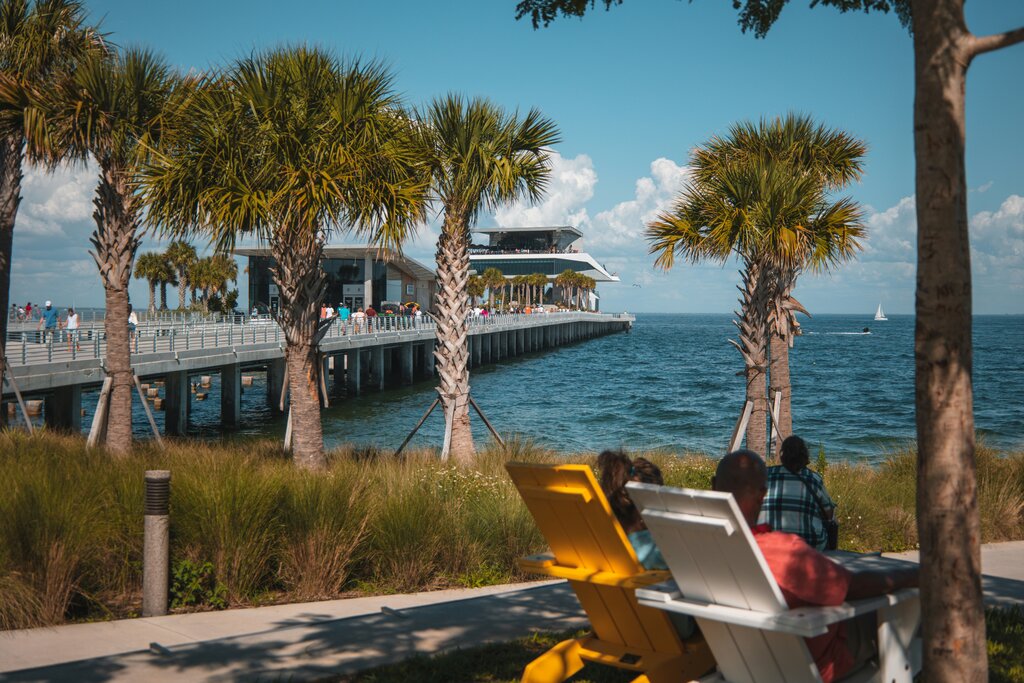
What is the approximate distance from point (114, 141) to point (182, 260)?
205 feet

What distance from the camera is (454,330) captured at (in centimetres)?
1334

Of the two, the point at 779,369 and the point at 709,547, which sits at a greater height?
the point at 779,369

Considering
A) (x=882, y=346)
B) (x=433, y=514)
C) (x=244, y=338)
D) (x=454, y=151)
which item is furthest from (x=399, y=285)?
(x=433, y=514)

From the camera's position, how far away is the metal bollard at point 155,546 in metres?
5.99

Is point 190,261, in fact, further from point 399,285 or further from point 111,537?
point 111,537

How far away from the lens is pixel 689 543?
3.54 metres

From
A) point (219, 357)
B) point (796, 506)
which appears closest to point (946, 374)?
point (796, 506)

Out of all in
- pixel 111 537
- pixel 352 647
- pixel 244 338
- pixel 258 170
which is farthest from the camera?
pixel 244 338

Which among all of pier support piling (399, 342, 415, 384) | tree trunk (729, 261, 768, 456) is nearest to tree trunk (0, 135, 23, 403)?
tree trunk (729, 261, 768, 456)

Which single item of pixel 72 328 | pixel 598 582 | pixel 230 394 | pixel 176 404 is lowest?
pixel 176 404

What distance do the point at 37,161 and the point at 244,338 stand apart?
68.1 ft

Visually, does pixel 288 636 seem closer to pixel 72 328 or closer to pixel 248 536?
pixel 248 536

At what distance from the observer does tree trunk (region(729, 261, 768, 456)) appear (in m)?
12.1

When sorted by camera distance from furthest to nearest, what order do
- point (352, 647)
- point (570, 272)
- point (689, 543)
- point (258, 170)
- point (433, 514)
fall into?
point (570, 272)
point (258, 170)
point (433, 514)
point (352, 647)
point (689, 543)
